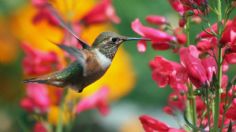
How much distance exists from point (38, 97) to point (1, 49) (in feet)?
14.1

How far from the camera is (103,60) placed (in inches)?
126

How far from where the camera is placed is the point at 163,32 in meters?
3.45

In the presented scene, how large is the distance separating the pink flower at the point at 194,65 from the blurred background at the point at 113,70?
4601 mm

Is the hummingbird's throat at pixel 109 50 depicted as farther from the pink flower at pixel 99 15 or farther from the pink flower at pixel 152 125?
the pink flower at pixel 99 15

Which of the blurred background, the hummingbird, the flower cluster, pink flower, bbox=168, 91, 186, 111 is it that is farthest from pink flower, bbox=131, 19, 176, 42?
the blurred background

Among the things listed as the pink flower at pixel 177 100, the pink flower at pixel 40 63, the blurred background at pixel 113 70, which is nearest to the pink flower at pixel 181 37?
the pink flower at pixel 177 100

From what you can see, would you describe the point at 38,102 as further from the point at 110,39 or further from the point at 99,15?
the point at 110,39

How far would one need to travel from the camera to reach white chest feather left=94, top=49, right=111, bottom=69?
3.17 meters

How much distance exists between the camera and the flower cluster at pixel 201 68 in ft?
9.22

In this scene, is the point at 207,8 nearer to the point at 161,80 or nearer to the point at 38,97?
the point at 161,80

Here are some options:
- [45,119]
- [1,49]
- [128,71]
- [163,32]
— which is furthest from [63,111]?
[1,49]

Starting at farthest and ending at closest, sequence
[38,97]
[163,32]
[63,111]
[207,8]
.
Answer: [38,97] < [63,111] < [163,32] < [207,8]

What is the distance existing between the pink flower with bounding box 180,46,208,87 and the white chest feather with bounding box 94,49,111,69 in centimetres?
41

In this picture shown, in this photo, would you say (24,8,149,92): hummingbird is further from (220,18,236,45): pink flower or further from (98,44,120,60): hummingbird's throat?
(220,18,236,45): pink flower
